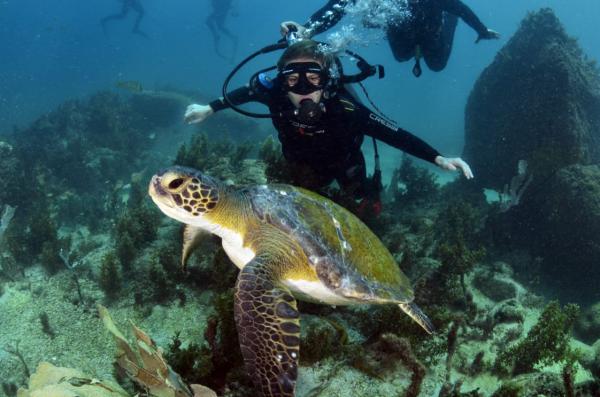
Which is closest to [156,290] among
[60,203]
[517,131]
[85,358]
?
[85,358]

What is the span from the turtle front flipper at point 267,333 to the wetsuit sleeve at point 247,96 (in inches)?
145

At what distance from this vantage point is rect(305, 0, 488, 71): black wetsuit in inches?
309

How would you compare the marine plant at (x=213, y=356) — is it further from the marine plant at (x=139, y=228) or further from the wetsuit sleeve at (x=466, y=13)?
the wetsuit sleeve at (x=466, y=13)

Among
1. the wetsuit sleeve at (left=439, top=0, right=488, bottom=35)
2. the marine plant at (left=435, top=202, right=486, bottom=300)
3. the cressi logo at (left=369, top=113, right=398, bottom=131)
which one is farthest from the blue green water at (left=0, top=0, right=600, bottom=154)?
the cressi logo at (left=369, top=113, right=398, bottom=131)

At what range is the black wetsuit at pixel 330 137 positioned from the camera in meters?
4.96

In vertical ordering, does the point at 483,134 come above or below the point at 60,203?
above

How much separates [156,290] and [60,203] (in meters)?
A: 6.59

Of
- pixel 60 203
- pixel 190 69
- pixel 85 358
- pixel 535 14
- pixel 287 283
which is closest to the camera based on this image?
pixel 287 283

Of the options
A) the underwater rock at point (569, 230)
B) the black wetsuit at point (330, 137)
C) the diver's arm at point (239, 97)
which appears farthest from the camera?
the underwater rock at point (569, 230)

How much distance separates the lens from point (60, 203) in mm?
8828

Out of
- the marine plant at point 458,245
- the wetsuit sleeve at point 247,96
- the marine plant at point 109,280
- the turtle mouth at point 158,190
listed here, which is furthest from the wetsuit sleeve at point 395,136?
the marine plant at point 109,280

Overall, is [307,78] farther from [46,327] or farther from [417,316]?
[46,327]

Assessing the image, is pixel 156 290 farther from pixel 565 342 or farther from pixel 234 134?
pixel 234 134

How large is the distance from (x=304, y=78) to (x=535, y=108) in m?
7.16
